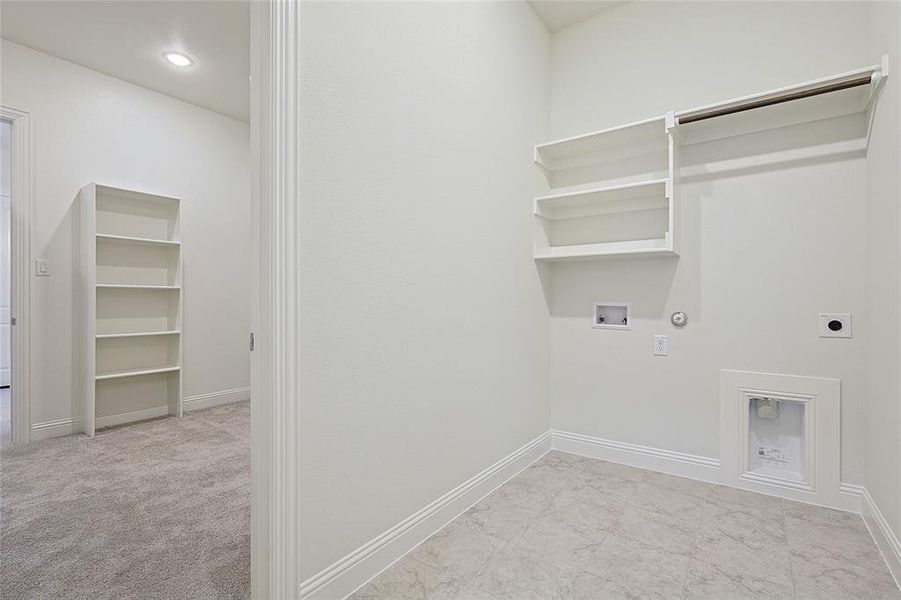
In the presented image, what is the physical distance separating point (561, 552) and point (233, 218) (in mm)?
4030

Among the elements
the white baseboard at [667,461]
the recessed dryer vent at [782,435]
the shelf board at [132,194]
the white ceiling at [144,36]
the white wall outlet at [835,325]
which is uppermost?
the white ceiling at [144,36]

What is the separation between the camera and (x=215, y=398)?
13.5 ft

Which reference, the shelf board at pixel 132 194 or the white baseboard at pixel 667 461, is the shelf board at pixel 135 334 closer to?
the shelf board at pixel 132 194

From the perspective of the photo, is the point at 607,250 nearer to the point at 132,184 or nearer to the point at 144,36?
the point at 144,36

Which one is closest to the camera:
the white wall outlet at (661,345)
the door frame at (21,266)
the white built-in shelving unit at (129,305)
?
the white wall outlet at (661,345)

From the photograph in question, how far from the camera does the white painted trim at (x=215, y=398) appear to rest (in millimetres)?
3936

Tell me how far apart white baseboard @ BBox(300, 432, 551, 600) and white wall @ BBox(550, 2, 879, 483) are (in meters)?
0.83

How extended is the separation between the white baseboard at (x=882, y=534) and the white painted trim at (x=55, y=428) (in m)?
4.68

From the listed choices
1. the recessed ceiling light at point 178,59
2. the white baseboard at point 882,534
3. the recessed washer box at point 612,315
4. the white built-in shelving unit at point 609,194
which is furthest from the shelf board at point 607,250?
the recessed ceiling light at point 178,59

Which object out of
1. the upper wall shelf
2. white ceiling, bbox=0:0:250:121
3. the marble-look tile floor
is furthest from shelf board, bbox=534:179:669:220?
white ceiling, bbox=0:0:250:121

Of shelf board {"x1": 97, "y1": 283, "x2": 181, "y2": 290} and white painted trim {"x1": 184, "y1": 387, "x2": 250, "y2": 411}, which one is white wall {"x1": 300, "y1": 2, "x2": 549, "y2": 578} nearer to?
shelf board {"x1": 97, "y1": 283, "x2": 181, "y2": 290}

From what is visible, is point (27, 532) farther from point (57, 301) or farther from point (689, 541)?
point (689, 541)

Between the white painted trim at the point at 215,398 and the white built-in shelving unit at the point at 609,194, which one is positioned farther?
the white painted trim at the point at 215,398

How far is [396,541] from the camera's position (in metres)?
1.65
